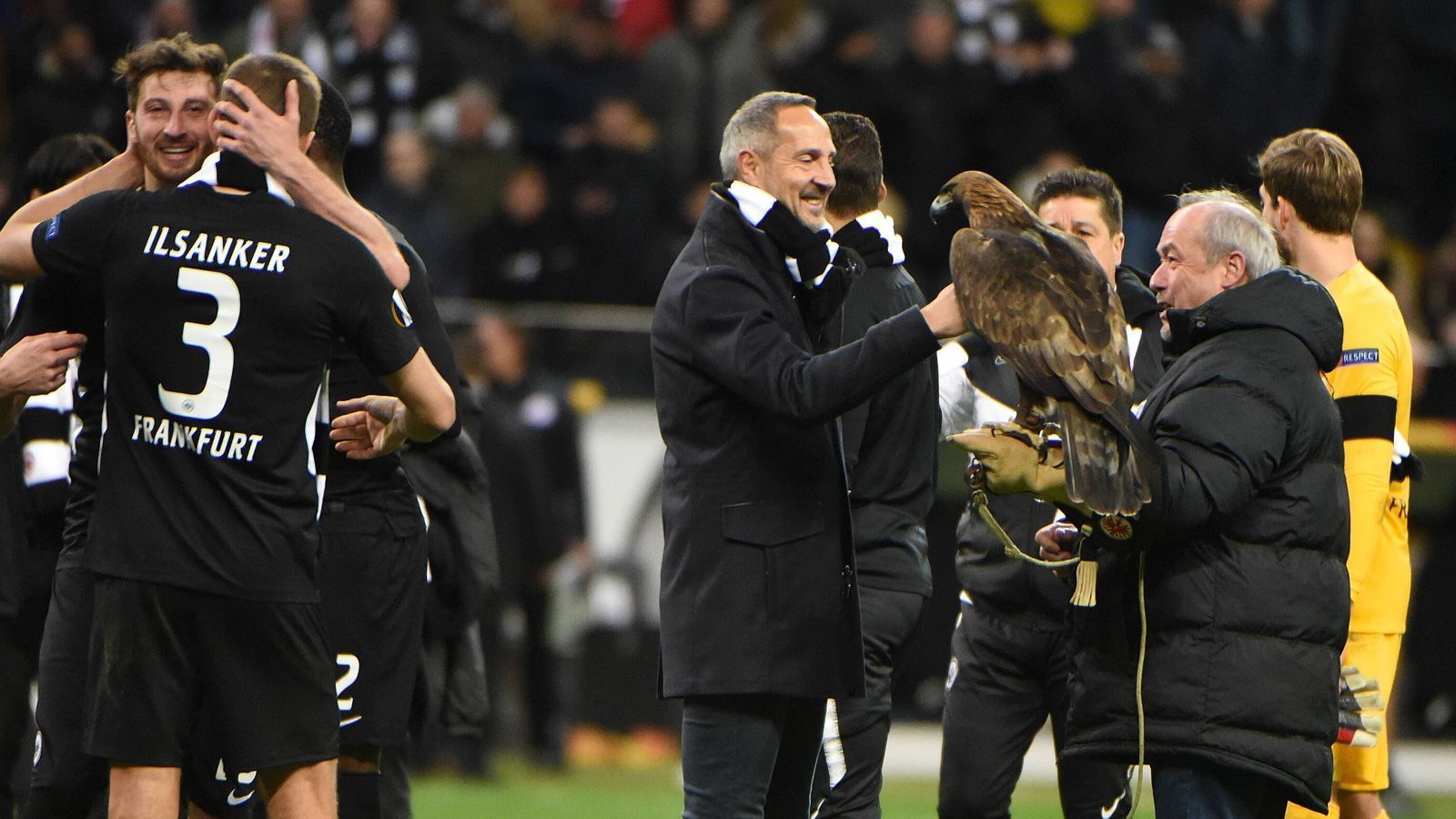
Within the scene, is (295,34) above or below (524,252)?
above

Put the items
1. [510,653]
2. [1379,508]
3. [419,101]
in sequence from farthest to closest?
[419,101] < [510,653] < [1379,508]

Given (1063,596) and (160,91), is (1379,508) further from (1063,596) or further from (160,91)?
(160,91)

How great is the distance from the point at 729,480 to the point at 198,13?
9.54 metres

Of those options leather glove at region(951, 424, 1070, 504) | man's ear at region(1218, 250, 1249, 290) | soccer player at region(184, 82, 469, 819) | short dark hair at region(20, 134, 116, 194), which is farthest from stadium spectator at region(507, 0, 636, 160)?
leather glove at region(951, 424, 1070, 504)

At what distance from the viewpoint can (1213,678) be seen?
4219mm

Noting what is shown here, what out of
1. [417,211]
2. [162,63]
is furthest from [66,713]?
[417,211]

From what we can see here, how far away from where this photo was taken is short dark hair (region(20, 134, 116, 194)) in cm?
562

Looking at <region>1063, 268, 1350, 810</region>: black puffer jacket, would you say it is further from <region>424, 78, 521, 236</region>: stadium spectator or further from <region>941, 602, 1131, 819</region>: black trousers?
A: <region>424, 78, 521, 236</region>: stadium spectator

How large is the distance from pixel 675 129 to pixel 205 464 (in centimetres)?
892

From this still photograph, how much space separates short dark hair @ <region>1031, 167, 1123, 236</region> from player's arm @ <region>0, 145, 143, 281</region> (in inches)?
101

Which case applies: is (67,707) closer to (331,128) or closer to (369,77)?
(331,128)

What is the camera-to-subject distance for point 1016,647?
5480mm

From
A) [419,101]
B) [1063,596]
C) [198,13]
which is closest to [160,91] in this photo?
[1063,596]

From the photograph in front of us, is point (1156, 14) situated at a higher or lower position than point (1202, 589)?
higher
